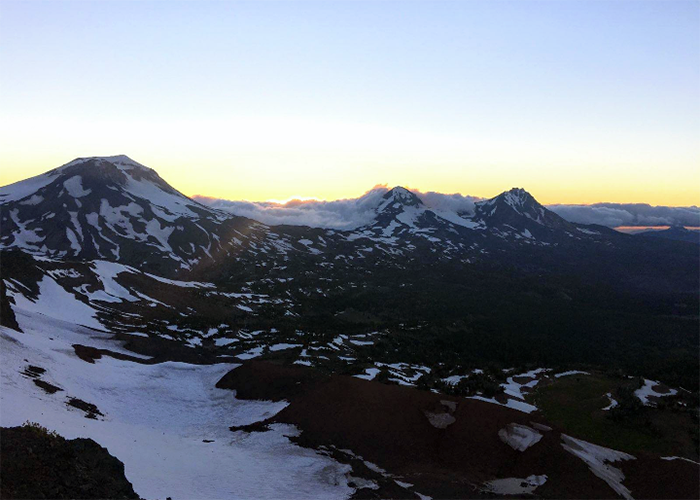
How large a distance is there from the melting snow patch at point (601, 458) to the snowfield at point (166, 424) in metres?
15.6

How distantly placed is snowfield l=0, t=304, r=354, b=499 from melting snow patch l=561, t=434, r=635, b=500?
15.6 meters

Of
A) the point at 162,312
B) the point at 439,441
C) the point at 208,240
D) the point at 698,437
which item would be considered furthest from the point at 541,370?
the point at 208,240

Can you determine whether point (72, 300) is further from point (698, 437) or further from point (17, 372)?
point (698, 437)

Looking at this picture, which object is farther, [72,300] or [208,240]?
[208,240]

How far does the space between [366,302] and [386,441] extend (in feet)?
379

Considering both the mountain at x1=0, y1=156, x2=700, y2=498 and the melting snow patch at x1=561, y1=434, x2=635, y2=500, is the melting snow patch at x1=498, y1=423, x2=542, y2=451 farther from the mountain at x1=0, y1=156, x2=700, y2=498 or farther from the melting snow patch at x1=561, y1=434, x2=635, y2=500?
the melting snow patch at x1=561, y1=434, x2=635, y2=500

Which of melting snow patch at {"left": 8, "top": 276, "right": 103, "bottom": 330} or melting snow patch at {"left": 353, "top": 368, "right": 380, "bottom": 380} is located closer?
melting snow patch at {"left": 353, "top": 368, "right": 380, "bottom": 380}

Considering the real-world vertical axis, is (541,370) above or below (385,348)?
above

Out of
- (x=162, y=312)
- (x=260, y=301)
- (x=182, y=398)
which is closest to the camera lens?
(x=182, y=398)

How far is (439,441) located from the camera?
31.7 m

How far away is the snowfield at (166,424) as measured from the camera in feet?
81.4

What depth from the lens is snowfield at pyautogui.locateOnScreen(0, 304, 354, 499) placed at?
2480 centimetres

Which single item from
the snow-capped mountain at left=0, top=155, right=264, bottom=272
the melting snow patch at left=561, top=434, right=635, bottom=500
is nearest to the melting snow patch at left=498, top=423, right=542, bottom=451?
the melting snow patch at left=561, top=434, right=635, bottom=500

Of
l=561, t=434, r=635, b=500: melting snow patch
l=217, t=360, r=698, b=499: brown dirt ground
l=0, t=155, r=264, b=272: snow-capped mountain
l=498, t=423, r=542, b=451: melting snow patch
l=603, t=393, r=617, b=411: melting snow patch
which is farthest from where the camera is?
l=0, t=155, r=264, b=272: snow-capped mountain
